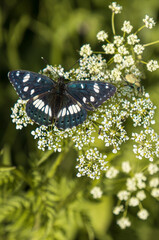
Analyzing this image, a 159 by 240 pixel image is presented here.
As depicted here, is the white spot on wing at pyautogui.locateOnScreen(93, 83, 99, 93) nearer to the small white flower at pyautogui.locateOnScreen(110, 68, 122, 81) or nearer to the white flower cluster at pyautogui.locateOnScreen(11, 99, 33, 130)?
the small white flower at pyautogui.locateOnScreen(110, 68, 122, 81)

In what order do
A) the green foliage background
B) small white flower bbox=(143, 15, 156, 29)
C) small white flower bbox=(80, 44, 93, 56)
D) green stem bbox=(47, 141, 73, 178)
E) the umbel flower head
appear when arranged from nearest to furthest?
the umbel flower head → green stem bbox=(47, 141, 73, 178) → the green foliage background → small white flower bbox=(80, 44, 93, 56) → small white flower bbox=(143, 15, 156, 29)

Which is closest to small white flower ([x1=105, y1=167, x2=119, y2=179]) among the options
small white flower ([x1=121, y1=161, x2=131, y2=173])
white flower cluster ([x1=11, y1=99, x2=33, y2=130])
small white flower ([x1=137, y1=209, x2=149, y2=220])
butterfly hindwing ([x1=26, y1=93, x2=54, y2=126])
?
small white flower ([x1=121, y1=161, x2=131, y2=173])

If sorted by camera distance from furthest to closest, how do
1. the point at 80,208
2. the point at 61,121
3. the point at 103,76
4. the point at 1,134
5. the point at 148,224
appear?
1. the point at 1,134
2. the point at 148,224
3. the point at 80,208
4. the point at 103,76
5. the point at 61,121

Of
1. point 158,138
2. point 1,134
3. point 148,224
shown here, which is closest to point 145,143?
point 158,138

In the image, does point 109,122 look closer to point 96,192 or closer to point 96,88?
point 96,88

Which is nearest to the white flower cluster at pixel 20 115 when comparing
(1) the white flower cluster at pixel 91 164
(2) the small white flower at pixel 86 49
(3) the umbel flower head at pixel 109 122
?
(3) the umbel flower head at pixel 109 122

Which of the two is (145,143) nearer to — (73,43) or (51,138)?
(51,138)

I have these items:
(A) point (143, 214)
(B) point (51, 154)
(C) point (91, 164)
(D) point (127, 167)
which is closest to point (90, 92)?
(C) point (91, 164)

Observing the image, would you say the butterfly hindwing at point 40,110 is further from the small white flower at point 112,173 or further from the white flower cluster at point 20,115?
the small white flower at point 112,173
